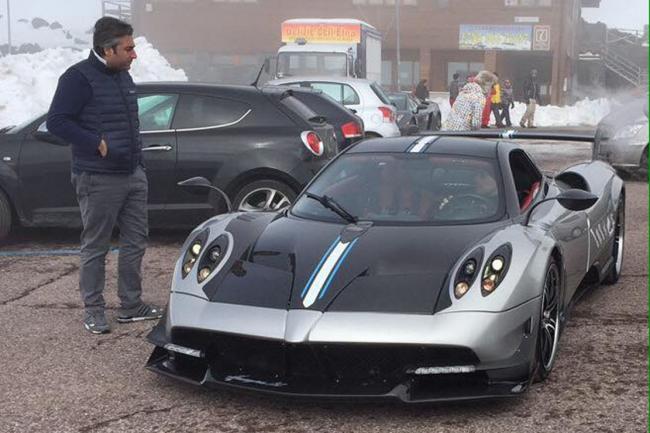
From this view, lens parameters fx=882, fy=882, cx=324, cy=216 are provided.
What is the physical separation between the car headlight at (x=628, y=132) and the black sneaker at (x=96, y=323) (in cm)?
977

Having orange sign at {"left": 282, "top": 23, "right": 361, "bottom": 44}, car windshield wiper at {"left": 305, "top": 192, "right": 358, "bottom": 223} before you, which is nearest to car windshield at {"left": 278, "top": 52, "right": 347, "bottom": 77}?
orange sign at {"left": 282, "top": 23, "right": 361, "bottom": 44}

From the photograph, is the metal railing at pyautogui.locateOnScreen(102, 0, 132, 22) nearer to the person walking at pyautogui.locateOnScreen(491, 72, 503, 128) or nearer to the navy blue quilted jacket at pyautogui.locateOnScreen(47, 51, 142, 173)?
the person walking at pyautogui.locateOnScreen(491, 72, 503, 128)

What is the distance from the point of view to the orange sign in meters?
24.3

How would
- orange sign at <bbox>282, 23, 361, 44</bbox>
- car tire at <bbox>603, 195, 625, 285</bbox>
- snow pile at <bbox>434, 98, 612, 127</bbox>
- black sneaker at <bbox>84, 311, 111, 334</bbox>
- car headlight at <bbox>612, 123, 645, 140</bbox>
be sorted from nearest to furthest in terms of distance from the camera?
black sneaker at <bbox>84, 311, 111, 334</bbox> < car tire at <bbox>603, 195, 625, 285</bbox> < car headlight at <bbox>612, 123, 645, 140</bbox> < orange sign at <bbox>282, 23, 361, 44</bbox> < snow pile at <bbox>434, 98, 612, 127</bbox>

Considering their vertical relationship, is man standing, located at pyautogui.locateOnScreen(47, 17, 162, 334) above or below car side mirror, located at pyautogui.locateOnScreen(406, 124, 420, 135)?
above

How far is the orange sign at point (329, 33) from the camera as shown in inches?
957

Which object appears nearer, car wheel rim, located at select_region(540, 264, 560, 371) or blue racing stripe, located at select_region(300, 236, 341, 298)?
blue racing stripe, located at select_region(300, 236, 341, 298)

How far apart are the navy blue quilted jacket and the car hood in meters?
1.06

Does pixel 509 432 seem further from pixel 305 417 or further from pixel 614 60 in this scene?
pixel 614 60

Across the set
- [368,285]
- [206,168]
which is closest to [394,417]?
[368,285]

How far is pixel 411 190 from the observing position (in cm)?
495

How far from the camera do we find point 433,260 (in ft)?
13.7

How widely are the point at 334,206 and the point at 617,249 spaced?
9.16 ft

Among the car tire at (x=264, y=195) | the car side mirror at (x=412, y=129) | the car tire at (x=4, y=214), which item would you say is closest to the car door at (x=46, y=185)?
the car tire at (x=4, y=214)
